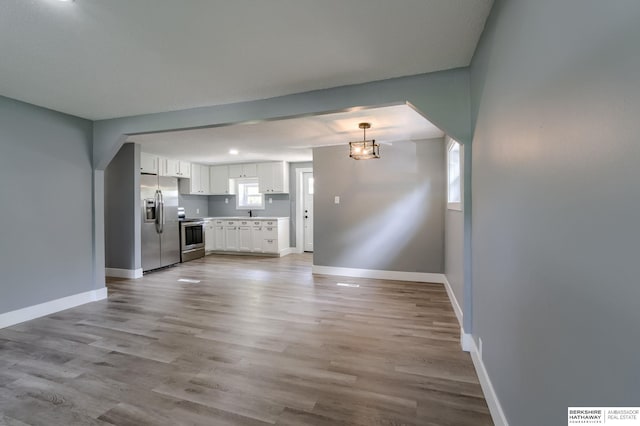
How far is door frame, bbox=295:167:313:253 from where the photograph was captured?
283 inches

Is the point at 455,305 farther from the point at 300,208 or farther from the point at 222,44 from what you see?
the point at 300,208

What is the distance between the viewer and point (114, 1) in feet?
5.09

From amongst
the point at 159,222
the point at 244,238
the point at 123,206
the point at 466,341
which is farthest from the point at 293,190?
the point at 466,341

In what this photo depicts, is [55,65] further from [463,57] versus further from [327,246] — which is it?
[327,246]

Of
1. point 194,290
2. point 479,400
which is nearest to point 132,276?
point 194,290

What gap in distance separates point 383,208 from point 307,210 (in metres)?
2.98

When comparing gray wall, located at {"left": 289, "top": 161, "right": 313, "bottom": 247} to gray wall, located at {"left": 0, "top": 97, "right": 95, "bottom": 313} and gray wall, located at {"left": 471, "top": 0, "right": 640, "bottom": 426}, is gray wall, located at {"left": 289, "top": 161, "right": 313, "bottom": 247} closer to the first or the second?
gray wall, located at {"left": 0, "top": 97, "right": 95, "bottom": 313}

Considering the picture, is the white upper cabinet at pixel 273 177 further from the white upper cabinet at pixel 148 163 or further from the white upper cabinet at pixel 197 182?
the white upper cabinet at pixel 148 163

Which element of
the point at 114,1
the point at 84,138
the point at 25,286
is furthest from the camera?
the point at 84,138

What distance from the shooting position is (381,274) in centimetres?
481

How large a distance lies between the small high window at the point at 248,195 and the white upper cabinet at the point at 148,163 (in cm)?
218

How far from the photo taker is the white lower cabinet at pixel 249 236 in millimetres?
6859

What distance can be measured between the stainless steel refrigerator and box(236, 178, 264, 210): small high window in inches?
75.1

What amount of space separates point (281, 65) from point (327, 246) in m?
3.42
